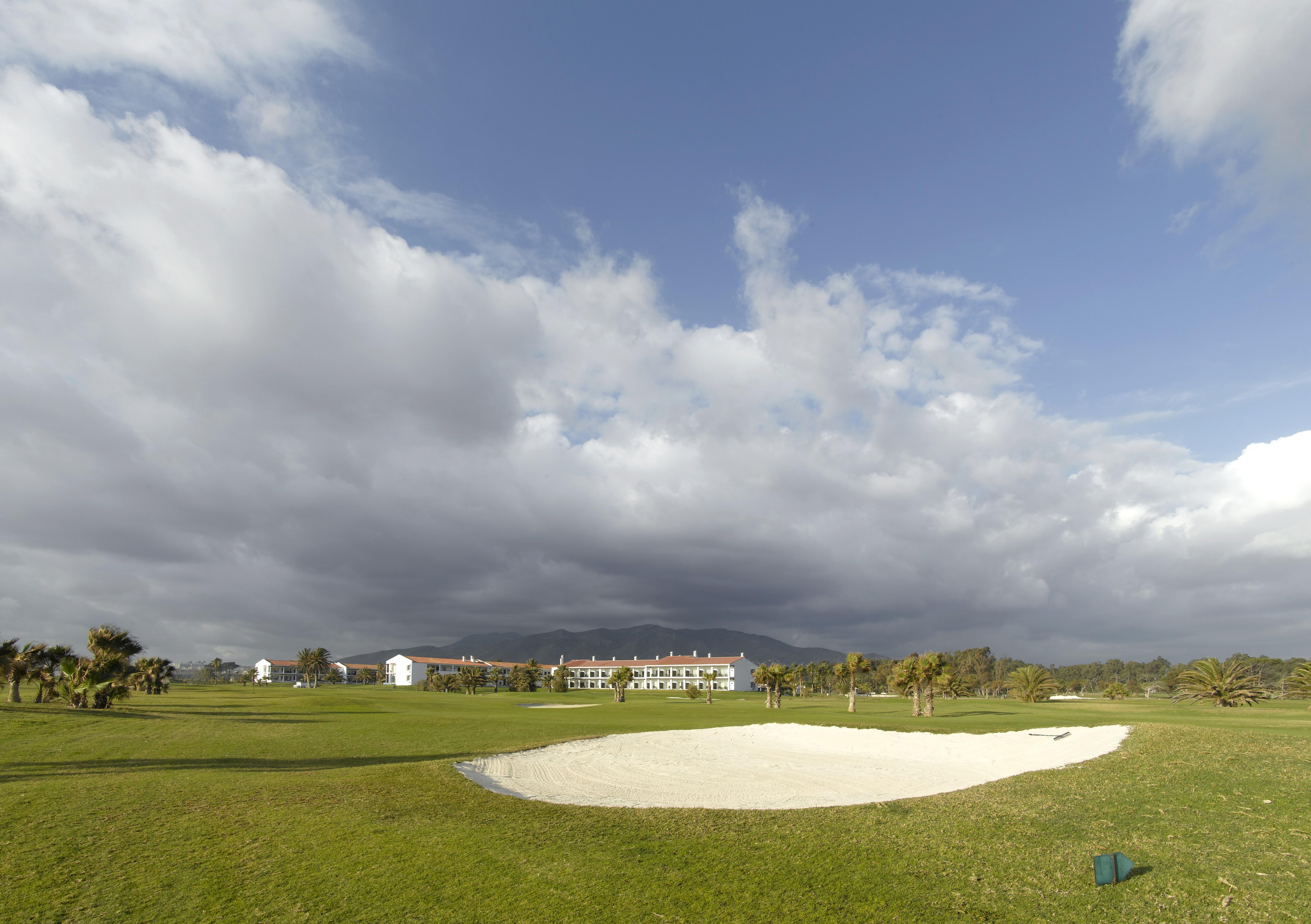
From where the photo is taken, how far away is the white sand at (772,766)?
697 inches

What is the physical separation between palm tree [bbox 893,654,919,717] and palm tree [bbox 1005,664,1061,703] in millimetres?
16486

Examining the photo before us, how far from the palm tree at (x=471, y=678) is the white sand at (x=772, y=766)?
292ft

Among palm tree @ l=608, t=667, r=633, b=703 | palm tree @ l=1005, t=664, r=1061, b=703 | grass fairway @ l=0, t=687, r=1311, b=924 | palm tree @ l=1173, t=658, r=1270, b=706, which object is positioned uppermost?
grass fairway @ l=0, t=687, r=1311, b=924

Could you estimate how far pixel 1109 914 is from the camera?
27.9 feet

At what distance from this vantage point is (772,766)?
2450cm

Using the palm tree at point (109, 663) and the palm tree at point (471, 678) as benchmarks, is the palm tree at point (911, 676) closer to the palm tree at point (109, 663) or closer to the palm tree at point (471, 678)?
the palm tree at point (109, 663)

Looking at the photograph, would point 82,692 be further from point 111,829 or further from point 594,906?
point 594,906

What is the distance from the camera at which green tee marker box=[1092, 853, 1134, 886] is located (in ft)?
30.6

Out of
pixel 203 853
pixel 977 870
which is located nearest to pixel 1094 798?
pixel 977 870

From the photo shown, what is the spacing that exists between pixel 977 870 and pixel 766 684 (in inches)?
2564

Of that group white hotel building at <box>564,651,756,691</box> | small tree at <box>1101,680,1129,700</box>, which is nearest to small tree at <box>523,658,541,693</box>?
white hotel building at <box>564,651,756,691</box>

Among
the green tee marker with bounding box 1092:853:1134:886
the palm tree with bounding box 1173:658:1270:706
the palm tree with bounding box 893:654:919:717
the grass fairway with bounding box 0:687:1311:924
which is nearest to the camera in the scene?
the grass fairway with bounding box 0:687:1311:924

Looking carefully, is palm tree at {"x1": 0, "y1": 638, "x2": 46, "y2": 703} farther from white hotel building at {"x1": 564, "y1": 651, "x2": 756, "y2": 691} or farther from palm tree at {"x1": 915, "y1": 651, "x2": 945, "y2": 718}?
white hotel building at {"x1": 564, "y1": 651, "x2": 756, "y2": 691}

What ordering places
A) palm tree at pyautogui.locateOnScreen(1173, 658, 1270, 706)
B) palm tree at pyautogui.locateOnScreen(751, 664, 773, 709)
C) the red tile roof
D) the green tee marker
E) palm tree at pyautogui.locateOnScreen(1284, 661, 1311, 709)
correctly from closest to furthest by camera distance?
the green tee marker, palm tree at pyautogui.locateOnScreen(1284, 661, 1311, 709), palm tree at pyautogui.locateOnScreen(1173, 658, 1270, 706), palm tree at pyautogui.locateOnScreen(751, 664, 773, 709), the red tile roof
